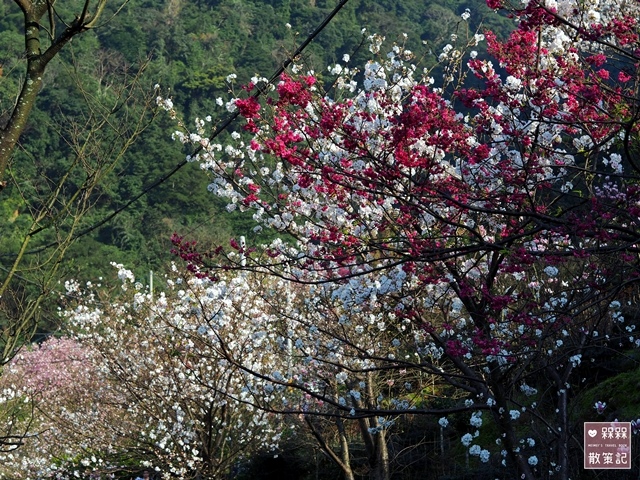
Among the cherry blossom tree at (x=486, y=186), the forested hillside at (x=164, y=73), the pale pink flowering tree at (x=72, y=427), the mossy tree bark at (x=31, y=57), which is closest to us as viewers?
the mossy tree bark at (x=31, y=57)

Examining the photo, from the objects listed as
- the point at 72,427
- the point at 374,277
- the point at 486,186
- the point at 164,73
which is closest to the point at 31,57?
the point at 486,186

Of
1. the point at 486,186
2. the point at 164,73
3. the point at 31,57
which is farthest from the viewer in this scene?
the point at 164,73

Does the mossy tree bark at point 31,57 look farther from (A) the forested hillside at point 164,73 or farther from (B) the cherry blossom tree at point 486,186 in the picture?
(A) the forested hillside at point 164,73

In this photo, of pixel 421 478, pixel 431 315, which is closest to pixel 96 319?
pixel 421 478

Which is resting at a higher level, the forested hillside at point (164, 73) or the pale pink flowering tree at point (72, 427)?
the forested hillside at point (164, 73)

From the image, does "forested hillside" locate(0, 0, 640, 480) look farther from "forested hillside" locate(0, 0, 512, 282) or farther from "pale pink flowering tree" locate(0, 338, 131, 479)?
"forested hillside" locate(0, 0, 512, 282)

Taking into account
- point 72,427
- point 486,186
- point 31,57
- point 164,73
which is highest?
point 164,73

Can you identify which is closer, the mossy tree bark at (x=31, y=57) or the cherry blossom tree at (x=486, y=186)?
the mossy tree bark at (x=31, y=57)

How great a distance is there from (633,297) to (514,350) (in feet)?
17.6

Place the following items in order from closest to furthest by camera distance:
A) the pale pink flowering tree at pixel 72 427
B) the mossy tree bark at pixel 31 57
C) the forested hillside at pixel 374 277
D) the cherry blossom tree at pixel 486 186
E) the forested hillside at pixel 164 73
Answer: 1. the mossy tree bark at pixel 31 57
2. the cherry blossom tree at pixel 486 186
3. the forested hillside at pixel 374 277
4. the pale pink flowering tree at pixel 72 427
5. the forested hillside at pixel 164 73

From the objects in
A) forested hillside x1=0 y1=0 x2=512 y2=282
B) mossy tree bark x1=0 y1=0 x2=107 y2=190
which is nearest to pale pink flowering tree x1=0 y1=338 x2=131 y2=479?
mossy tree bark x1=0 y1=0 x2=107 y2=190

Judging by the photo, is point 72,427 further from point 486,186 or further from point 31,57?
point 31,57

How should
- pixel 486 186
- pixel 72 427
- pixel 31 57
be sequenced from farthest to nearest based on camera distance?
pixel 72 427, pixel 486 186, pixel 31 57

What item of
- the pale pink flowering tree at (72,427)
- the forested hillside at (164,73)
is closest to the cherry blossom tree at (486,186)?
the pale pink flowering tree at (72,427)
